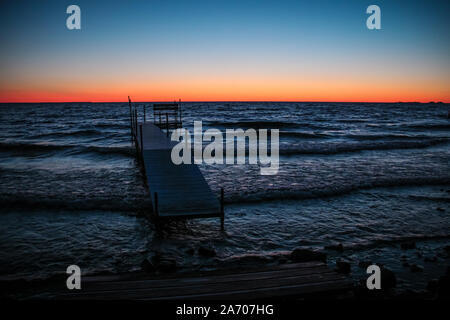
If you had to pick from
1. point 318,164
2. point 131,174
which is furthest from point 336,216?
point 131,174

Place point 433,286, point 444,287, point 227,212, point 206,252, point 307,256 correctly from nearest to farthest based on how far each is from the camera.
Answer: point 444,287
point 433,286
point 307,256
point 206,252
point 227,212

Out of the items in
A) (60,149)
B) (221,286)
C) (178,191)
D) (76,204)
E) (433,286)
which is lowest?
A: (433,286)

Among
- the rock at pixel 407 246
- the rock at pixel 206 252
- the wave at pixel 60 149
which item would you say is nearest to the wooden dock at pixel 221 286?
the rock at pixel 206 252

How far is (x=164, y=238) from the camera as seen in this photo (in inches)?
356

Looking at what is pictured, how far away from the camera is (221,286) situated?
481 centimetres

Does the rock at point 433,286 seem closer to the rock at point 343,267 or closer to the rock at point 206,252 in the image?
the rock at point 343,267

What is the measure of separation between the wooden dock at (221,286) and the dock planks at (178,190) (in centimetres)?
375

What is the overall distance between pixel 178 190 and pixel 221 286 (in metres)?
5.56

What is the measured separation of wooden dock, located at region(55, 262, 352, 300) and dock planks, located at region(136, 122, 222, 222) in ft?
12.3

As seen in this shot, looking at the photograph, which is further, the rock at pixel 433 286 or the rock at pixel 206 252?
the rock at pixel 206 252

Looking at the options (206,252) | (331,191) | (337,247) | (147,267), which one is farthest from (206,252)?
(331,191)

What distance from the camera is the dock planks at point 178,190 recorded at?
892cm

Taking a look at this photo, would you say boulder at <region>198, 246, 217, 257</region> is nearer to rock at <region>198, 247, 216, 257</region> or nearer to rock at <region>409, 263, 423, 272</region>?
rock at <region>198, 247, 216, 257</region>

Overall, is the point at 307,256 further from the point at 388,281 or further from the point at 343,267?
the point at 388,281
